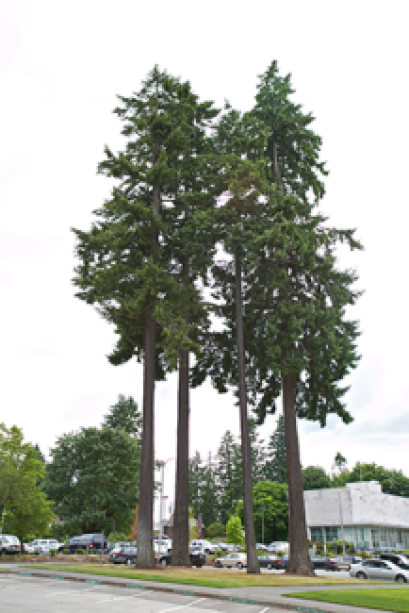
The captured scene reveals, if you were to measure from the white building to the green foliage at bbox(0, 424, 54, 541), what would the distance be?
→ 37.1m

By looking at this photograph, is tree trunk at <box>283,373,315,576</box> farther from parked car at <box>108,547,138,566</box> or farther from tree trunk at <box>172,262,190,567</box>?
parked car at <box>108,547,138,566</box>

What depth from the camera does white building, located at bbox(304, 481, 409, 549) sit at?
5944cm

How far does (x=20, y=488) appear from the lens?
100ft

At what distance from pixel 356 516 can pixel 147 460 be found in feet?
141

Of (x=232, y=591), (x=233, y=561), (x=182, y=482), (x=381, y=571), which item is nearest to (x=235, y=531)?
(x=233, y=561)

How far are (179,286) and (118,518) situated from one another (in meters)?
33.2

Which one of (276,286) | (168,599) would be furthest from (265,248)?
(168,599)

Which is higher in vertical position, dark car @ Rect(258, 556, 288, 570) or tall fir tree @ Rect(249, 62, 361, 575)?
tall fir tree @ Rect(249, 62, 361, 575)

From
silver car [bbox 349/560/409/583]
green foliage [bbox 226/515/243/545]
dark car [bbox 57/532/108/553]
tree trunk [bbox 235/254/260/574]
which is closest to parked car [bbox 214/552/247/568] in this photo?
silver car [bbox 349/560/409/583]

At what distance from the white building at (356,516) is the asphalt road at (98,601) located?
47.5 m

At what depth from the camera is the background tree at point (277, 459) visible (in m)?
98.9

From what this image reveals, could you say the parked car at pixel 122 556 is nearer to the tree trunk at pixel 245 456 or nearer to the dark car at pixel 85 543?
the dark car at pixel 85 543

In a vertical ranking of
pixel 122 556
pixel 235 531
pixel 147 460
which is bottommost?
pixel 235 531

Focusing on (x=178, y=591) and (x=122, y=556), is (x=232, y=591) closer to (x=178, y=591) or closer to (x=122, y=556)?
(x=178, y=591)
